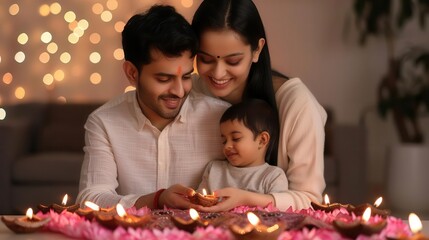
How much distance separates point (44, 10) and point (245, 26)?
9.70ft

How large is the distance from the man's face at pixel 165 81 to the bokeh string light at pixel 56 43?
111 inches

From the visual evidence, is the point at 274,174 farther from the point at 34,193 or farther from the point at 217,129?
the point at 34,193

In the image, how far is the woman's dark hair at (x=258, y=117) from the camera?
1.81m

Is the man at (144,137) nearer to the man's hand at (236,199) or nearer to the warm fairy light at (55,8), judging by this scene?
the man's hand at (236,199)

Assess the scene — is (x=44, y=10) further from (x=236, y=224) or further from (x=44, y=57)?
(x=236, y=224)

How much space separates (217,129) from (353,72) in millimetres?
3092

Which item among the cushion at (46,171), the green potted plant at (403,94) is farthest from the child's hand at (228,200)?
the green potted plant at (403,94)

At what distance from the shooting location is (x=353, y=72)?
4828 millimetres

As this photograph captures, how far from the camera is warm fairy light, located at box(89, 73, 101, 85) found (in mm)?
4637

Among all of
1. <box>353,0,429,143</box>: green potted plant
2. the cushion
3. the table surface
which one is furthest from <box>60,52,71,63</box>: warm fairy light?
the table surface

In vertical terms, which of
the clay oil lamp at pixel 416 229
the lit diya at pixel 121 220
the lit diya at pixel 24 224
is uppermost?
the clay oil lamp at pixel 416 229

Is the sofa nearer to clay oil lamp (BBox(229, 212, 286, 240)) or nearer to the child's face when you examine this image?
the child's face

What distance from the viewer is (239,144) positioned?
181 centimetres

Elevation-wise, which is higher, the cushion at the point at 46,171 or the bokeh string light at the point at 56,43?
the bokeh string light at the point at 56,43
